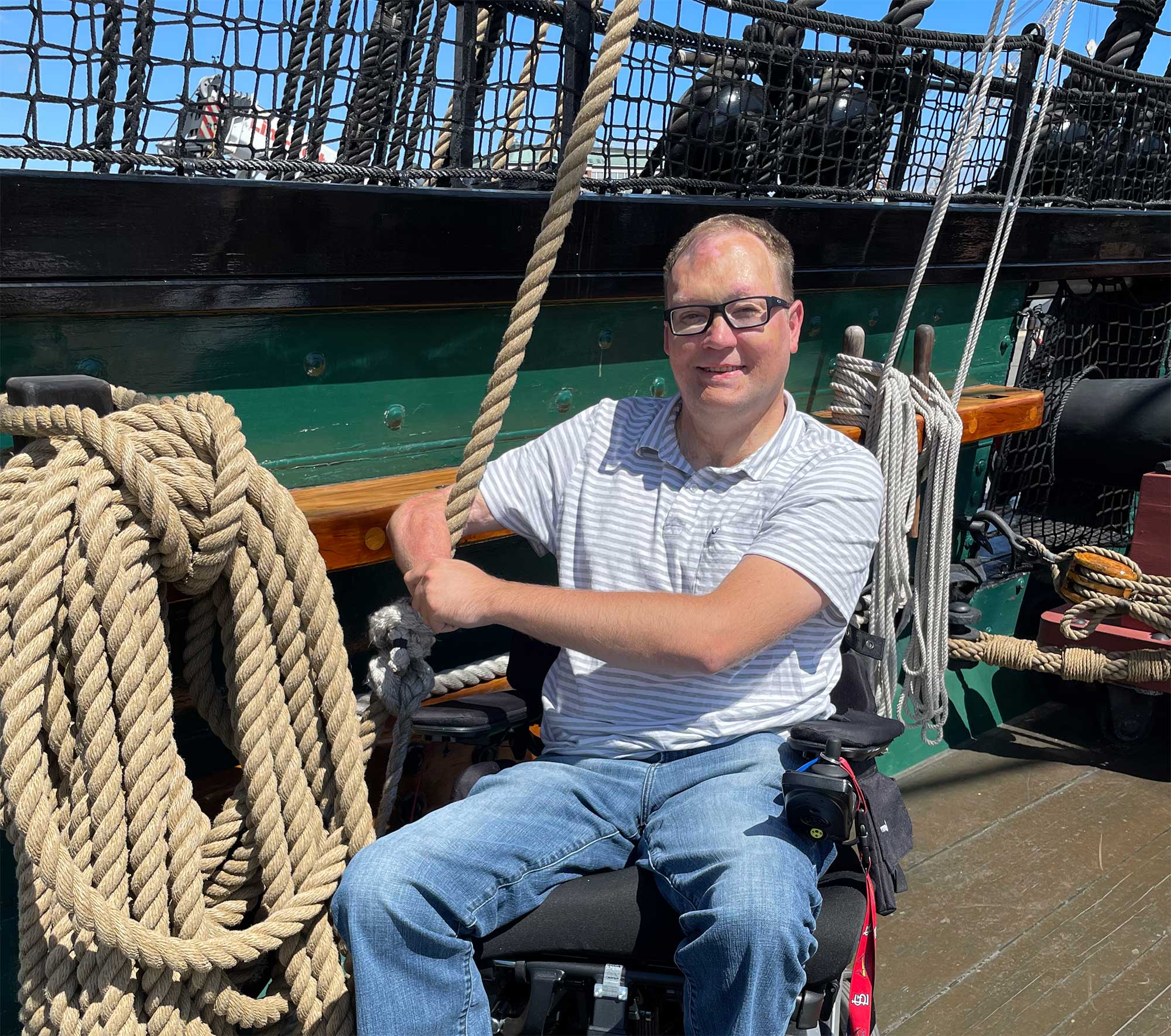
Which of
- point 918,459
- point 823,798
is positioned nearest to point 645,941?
point 823,798

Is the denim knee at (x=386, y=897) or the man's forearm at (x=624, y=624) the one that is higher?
the man's forearm at (x=624, y=624)

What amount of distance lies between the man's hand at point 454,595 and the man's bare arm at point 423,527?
0.07 metres

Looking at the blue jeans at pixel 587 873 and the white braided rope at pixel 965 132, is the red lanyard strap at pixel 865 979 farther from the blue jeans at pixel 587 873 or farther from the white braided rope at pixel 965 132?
the white braided rope at pixel 965 132

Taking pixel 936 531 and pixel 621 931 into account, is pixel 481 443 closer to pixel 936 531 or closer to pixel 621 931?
pixel 621 931

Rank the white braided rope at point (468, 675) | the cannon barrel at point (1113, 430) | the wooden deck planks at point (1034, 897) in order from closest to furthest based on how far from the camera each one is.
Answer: the white braided rope at point (468, 675), the wooden deck planks at point (1034, 897), the cannon barrel at point (1113, 430)

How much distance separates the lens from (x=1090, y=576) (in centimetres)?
389

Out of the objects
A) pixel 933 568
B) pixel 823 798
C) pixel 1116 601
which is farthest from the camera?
pixel 1116 601

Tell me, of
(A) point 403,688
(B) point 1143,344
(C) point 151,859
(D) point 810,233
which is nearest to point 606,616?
(A) point 403,688

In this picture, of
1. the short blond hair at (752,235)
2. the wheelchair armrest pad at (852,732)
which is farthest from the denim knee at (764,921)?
the short blond hair at (752,235)

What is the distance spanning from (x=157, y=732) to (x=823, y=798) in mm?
966

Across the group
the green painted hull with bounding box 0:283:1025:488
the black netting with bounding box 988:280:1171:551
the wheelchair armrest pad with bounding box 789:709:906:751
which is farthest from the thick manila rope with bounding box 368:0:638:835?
the black netting with bounding box 988:280:1171:551

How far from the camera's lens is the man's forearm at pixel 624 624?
1811mm

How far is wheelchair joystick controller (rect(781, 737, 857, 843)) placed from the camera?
5.58 feet

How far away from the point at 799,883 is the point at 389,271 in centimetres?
144
